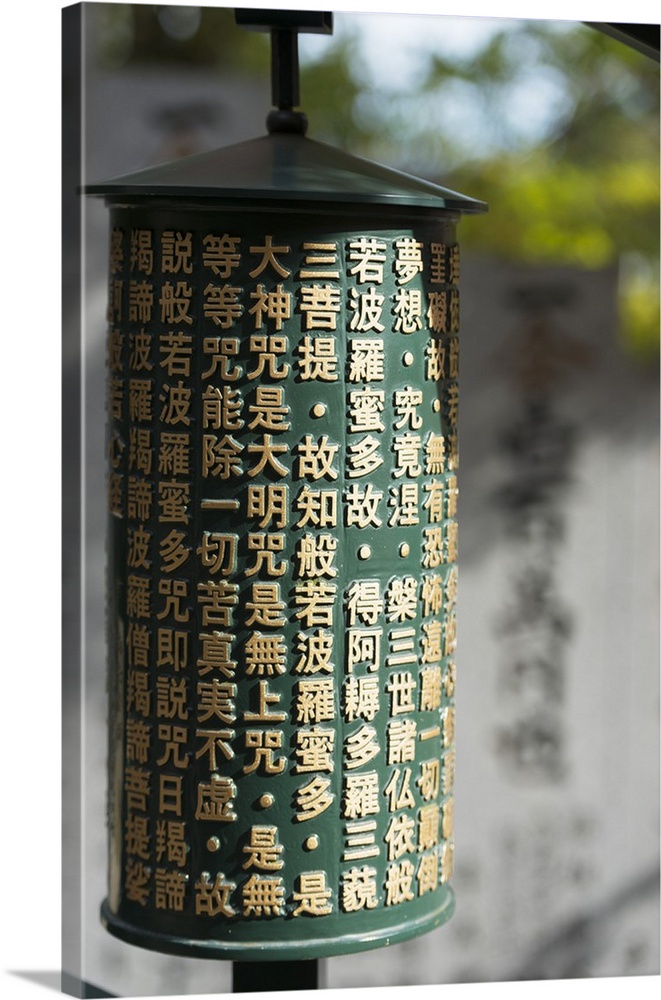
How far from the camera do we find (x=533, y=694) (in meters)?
4.06

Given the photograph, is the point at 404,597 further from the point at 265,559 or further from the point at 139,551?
the point at 139,551

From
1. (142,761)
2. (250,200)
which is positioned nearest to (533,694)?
(142,761)

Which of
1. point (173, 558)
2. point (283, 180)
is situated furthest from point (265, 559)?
point (283, 180)

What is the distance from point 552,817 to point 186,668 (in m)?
2.48

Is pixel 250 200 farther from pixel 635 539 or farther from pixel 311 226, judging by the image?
pixel 635 539

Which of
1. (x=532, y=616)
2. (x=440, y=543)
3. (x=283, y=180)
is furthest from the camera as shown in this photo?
(x=532, y=616)

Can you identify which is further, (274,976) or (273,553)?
(274,976)

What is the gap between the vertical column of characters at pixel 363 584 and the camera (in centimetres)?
187

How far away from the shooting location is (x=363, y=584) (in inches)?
Answer: 74.7

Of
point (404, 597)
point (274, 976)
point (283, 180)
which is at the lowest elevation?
point (274, 976)

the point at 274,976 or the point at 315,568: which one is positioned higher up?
the point at 315,568

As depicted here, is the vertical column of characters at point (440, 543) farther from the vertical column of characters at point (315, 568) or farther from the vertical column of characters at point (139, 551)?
the vertical column of characters at point (139, 551)

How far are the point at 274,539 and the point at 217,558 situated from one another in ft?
0.27

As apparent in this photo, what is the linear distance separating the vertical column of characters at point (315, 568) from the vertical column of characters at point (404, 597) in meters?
0.09
